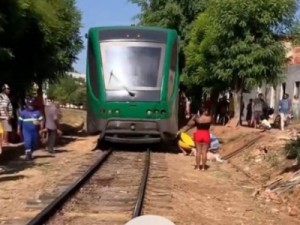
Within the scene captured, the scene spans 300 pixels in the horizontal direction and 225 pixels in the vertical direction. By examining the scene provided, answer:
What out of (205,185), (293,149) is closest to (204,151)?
(293,149)

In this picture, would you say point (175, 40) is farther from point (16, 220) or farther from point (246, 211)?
point (16, 220)

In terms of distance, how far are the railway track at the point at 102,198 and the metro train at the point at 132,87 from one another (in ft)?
8.88

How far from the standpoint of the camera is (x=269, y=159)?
17.5 metres

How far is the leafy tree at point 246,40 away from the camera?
28953mm

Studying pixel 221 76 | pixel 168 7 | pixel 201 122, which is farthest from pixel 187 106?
pixel 201 122

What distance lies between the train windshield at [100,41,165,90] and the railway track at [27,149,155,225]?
10.4 feet

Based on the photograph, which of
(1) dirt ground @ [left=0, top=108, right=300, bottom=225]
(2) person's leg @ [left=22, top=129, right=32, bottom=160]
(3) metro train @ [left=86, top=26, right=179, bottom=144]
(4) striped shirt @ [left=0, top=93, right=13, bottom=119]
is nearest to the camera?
(1) dirt ground @ [left=0, top=108, right=300, bottom=225]

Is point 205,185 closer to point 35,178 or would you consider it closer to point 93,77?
point 35,178

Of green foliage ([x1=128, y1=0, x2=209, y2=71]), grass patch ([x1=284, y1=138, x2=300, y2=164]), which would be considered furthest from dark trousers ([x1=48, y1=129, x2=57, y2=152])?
green foliage ([x1=128, y1=0, x2=209, y2=71])

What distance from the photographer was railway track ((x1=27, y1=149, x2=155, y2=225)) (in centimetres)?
966

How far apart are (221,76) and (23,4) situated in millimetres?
13632

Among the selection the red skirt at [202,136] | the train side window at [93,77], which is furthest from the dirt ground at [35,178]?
the red skirt at [202,136]

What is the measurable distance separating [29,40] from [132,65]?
535cm

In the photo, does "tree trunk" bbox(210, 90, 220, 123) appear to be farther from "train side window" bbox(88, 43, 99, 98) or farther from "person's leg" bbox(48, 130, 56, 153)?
"person's leg" bbox(48, 130, 56, 153)
